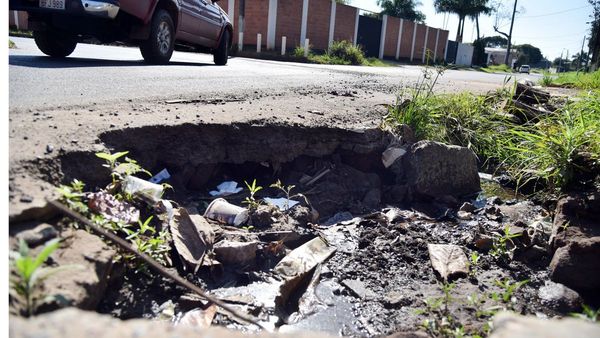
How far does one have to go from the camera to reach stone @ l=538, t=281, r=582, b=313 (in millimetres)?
2344

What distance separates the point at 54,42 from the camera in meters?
5.90

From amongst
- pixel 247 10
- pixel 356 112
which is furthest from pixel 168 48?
pixel 247 10

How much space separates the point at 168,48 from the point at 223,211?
479 centimetres

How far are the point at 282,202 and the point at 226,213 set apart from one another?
491 millimetres

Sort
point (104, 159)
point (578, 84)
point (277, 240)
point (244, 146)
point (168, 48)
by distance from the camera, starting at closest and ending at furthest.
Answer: point (104, 159) < point (277, 240) < point (244, 146) < point (168, 48) < point (578, 84)

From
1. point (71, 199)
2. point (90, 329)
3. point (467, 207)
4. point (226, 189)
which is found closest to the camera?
point (90, 329)

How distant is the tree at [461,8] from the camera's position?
49.3 metres

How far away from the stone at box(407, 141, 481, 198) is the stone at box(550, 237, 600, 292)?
4.07 feet

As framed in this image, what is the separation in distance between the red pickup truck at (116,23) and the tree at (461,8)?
47852mm

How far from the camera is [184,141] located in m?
2.93

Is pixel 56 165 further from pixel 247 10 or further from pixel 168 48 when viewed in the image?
pixel 247 10

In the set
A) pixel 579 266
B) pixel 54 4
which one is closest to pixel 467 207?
pixel 579 266

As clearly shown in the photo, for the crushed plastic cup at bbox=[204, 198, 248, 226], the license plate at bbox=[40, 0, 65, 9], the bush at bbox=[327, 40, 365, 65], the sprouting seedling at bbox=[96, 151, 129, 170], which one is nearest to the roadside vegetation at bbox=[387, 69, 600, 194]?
the crushed plastic cup at bbox=[204, 198, 248, 226]

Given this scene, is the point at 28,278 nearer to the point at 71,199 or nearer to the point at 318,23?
the point at 71,199
